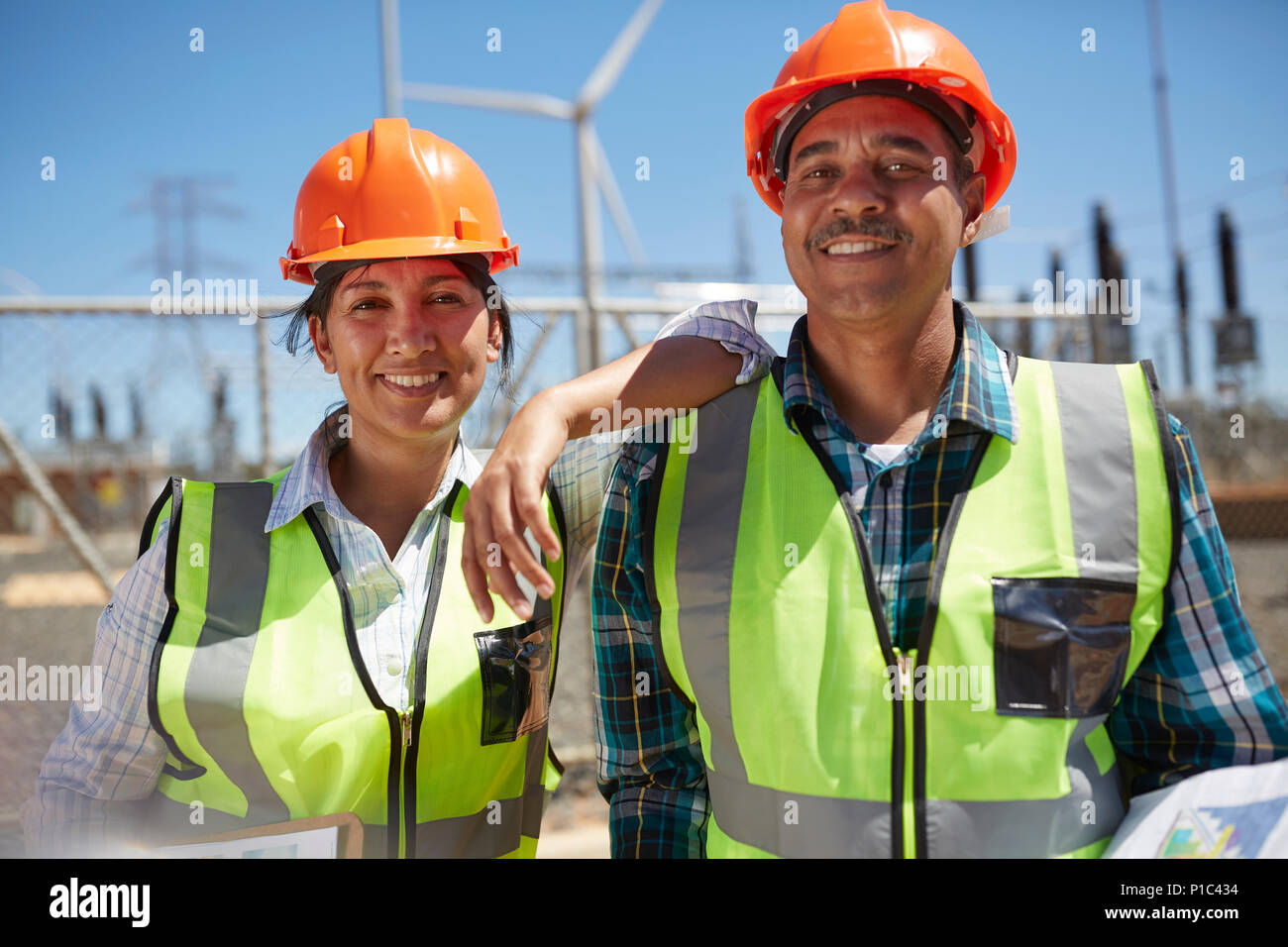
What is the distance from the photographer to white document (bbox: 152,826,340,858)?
2.12 m

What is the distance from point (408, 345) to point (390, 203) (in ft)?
1.68

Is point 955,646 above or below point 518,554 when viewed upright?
below

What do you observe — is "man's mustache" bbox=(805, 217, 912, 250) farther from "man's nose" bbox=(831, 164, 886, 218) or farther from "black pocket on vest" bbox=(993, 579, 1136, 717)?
"black pocket on vest" bbox=(993, 579, 1136, 717)

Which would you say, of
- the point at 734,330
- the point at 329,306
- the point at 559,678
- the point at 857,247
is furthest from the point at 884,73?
the point at 559,678

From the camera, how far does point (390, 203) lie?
2.66 meters

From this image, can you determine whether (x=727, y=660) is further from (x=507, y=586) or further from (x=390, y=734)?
(x=390, y=734)

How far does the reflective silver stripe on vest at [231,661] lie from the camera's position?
2.29m

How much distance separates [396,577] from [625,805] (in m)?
0.86

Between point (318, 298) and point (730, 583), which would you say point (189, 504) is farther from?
point (730, 583)

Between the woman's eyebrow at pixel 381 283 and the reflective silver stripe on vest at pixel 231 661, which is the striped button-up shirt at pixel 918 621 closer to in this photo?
the woman's eyebrow at pixel 381 283

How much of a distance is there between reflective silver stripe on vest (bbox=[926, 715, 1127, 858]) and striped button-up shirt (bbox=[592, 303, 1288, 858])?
206mm

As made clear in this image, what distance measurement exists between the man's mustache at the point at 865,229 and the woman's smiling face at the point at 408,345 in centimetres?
103

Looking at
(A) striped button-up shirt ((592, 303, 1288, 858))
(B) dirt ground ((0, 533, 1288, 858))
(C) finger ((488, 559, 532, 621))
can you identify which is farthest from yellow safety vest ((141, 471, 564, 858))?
(B) dirt ground ((0, 533, 1288, 858))

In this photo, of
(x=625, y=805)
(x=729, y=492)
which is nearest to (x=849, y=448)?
(x=729, y=492)
